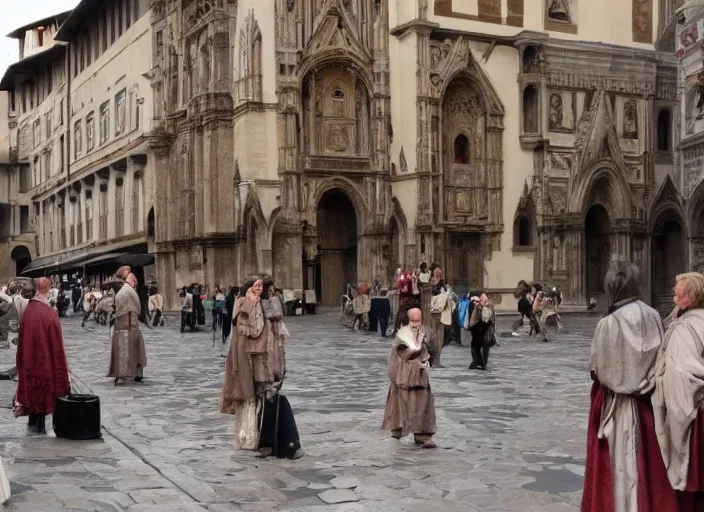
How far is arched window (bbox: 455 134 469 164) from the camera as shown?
36812 mm

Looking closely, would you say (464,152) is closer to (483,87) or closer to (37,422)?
(483,87)

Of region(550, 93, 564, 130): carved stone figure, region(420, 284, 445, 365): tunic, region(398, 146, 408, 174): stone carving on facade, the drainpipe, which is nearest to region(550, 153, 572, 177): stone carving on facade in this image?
region(550, 93, 564, 130): carved stone figure

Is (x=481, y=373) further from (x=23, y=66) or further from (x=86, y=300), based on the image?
(x=23, y=66)

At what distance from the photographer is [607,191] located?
38031 millimetres

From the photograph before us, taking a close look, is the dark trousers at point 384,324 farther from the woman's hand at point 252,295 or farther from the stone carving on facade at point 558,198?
the woman's hand at point 252,295

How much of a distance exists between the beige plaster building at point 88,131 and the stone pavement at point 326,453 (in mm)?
29769

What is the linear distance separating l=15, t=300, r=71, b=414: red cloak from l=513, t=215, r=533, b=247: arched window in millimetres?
28184

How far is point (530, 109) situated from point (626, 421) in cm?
3262

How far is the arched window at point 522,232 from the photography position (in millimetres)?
37156

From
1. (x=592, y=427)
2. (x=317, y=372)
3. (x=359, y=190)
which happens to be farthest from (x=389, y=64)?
(x=592, y=427)

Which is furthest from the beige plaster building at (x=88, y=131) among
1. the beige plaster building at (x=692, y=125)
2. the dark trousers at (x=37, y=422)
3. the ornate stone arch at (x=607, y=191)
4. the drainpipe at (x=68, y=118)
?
the dark trousers at (x=37, y=422)

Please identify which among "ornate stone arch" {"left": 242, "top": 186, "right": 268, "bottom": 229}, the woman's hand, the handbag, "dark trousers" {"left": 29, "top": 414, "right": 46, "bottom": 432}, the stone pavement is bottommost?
the stone pavement

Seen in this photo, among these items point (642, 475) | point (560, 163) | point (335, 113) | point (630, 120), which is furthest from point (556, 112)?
point (642, 475)

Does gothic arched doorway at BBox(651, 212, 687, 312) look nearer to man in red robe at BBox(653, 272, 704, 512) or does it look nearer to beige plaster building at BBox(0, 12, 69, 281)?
man in red robe at BBox(653, 272, 704, 512)
